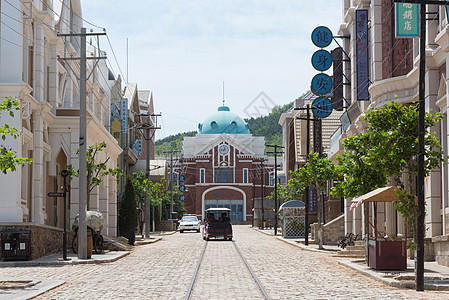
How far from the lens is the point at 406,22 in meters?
26.8

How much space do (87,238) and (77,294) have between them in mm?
13625

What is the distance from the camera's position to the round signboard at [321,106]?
46938 millimetres

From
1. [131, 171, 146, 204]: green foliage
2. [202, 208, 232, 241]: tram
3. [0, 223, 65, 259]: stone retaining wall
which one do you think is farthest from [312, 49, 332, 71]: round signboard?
[131, 171, 146, 204]: green foliage

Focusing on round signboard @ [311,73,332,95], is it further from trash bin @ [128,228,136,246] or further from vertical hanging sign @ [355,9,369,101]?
trash bin @ [128,228,136,246]

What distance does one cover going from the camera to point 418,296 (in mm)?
15969

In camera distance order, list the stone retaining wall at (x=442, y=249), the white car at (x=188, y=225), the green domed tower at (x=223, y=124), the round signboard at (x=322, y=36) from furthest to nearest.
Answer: the green domed tower at (x=223, y=124) → the white car at (x=188, y=225) → the round signboard at (x=322, y=36) → the stone retaining wall at (x=442, y=249)

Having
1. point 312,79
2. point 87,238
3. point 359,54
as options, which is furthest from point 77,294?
point 312,79

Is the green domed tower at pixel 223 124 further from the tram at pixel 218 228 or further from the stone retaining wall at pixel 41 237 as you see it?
the stone retaining wall at pixel 41 237

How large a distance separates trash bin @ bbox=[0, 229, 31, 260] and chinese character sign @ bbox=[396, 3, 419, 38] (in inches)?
613

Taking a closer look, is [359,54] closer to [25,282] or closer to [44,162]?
[44,162]

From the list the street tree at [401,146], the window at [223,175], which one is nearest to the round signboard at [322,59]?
the street tree at [401,146]

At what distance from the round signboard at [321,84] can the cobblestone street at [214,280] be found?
1717 cm

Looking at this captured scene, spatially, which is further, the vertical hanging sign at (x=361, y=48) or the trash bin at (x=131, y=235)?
the trash bin at (x=131, y=235)

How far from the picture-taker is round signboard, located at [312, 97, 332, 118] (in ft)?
154
